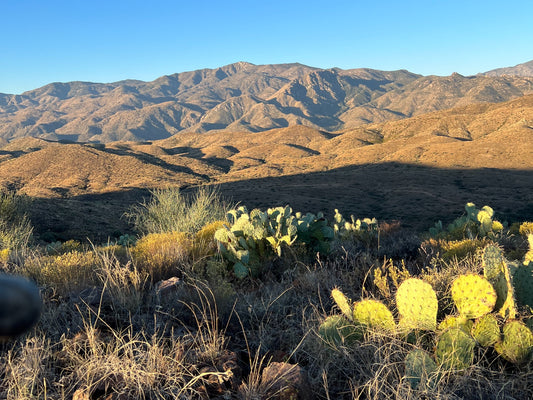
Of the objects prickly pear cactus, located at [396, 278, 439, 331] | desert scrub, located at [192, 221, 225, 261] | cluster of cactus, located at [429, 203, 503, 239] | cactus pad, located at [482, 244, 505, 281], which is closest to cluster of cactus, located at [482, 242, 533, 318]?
cactus pad, located at [482, 244, 505, 281]

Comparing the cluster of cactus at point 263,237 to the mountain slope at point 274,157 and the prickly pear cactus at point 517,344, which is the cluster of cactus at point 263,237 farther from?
the mountain slope at point 274,157

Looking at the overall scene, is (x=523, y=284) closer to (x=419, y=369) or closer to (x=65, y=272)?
(x=419, y=369)

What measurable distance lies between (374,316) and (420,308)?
1.37 ft

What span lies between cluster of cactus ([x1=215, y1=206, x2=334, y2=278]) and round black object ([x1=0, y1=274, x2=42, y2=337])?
5.32 metres

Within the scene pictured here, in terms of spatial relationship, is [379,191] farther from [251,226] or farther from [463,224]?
[251,226]

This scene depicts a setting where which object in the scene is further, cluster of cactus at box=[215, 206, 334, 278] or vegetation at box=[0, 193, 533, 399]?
cluster of cactus at box=[215, 206, 334, 278]

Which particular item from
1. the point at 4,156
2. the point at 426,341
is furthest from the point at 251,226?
the point at 4,156

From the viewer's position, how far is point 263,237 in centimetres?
656

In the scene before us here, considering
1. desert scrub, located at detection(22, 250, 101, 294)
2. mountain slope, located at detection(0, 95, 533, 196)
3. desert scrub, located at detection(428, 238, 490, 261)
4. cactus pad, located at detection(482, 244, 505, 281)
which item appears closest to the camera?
cactus pad, located at detection(482, 244, 505, 281)

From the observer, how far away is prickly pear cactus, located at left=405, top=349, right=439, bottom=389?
290cm

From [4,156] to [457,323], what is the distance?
80.7 m

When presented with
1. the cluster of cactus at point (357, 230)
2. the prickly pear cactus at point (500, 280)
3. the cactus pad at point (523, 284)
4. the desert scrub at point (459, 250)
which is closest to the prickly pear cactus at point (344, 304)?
the prickly pear cactus at point (500, 280)

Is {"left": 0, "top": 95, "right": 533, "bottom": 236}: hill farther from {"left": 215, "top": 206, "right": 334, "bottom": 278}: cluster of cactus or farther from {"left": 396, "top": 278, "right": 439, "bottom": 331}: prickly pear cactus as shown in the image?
{"left": 396, "top": 278, "right": 439, "bottom": 331}: prickly pear cactus

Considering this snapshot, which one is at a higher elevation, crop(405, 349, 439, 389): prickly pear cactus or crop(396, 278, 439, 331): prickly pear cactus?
crop(396, 278, 439, 331): prickly pear cactus
